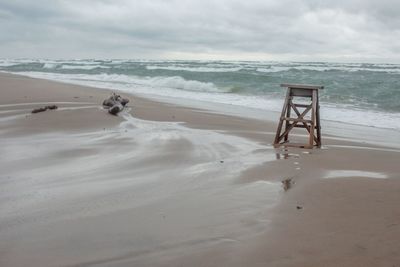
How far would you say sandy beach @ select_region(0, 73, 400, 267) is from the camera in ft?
10.5

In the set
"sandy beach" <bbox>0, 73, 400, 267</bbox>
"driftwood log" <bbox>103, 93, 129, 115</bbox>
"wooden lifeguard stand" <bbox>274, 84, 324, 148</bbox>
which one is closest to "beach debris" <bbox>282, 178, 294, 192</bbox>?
"sandy beach" <bbox>0, 73, 400, 267</bbox>

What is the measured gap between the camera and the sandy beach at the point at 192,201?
320 cm

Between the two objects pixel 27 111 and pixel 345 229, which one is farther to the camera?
pixel 27 111

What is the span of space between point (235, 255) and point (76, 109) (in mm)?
8637

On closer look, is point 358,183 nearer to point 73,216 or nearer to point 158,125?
point 73,216

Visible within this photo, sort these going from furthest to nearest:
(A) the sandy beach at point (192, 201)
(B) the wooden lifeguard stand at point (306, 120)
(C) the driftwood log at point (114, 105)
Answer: (C) the driftwood log at point (114, 105)
(B) the wooden lifeguard stand at point (306, 120)
(A) the sandy beach at point (192, 201)

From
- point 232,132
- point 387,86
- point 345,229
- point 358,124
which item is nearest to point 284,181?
point 345,229

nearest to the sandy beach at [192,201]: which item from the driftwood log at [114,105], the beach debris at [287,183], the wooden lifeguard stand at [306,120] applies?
the beach debris at [287,183]

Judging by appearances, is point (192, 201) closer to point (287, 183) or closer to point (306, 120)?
point (287, 183)

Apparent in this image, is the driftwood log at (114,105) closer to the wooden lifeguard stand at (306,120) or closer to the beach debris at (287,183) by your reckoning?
the wooden lifeguard stand at (306,120)

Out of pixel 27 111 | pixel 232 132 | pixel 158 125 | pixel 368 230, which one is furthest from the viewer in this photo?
pixel 27 111

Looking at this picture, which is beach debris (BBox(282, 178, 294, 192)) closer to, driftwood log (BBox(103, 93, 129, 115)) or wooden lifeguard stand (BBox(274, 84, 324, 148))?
wooden lifeguard stand (BBox(274, 84, 324, 148))

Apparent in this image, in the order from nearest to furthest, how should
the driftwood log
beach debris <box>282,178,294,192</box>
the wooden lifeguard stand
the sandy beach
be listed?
the sandy beach, beach debris <box>282,178,294,192</box>, the wooden lifeguard stand, the driftwood log

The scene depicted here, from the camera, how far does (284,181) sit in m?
5.11
